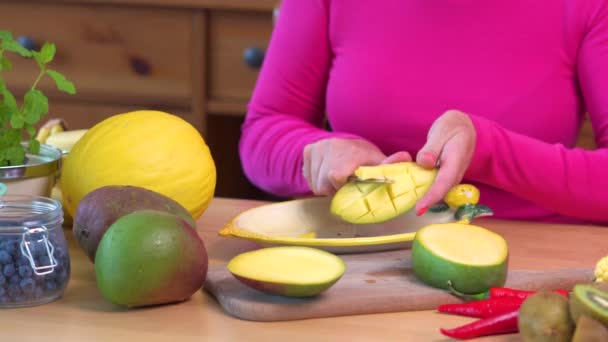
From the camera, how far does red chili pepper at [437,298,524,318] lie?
78cm

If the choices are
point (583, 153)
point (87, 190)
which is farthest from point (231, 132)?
point (87, 190)

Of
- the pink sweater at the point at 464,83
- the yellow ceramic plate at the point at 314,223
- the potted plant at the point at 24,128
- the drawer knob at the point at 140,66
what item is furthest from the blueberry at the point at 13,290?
the drawer knob at the point at 140,66

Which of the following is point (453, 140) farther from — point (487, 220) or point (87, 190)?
point (87, 190)

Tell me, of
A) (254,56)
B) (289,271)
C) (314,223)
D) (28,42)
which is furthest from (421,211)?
(28,42)

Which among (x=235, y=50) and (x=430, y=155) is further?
(x=235, y=50)

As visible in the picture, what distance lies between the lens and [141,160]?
3.10 ft

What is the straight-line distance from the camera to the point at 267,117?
1.46 meters

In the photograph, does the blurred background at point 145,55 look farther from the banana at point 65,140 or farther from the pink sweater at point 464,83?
the banana at point 65,140

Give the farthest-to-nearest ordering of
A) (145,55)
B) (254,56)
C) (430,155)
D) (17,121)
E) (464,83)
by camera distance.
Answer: (145,55)
(254,56)
(464,83)
(430,155)
(17,121)

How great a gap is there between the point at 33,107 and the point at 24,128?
0.10 feet

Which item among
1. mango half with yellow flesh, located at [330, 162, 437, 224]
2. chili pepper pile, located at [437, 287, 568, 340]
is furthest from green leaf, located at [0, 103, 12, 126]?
chili pepper pile, located at [437, 287, 568, 340]

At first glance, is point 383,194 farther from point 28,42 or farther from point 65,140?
point 28,42

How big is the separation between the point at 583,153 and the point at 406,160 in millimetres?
341

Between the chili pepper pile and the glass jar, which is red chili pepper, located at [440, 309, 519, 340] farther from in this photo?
the glass jar
